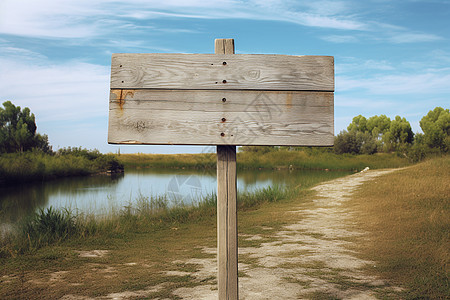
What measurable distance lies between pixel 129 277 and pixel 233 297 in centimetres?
190

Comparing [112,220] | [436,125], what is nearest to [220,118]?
[112,220]

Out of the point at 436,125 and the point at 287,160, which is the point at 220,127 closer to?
the point at 287,160

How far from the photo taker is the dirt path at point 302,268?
3.30 m

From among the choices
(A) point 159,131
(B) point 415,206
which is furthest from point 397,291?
(B) point 415,206

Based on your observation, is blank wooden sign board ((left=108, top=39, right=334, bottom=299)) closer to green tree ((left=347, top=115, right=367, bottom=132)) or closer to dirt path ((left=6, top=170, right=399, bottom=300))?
dirt path ((left=6, top=170, right=399, bottom=300))

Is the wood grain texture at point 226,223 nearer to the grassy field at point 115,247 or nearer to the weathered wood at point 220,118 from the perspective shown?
the weathered wood at point 220,118

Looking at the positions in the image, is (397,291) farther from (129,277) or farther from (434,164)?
(434,164)

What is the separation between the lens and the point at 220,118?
7.47 ft

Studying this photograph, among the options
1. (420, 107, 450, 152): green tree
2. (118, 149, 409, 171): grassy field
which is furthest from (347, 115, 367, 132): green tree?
(118, 149, 409, 171): grassy field

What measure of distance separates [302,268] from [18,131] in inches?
978

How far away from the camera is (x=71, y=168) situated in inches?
838

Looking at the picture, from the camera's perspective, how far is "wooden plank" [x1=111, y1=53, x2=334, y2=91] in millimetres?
2305

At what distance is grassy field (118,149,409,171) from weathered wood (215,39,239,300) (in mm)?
22983

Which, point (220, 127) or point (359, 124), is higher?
point (359, 124)
